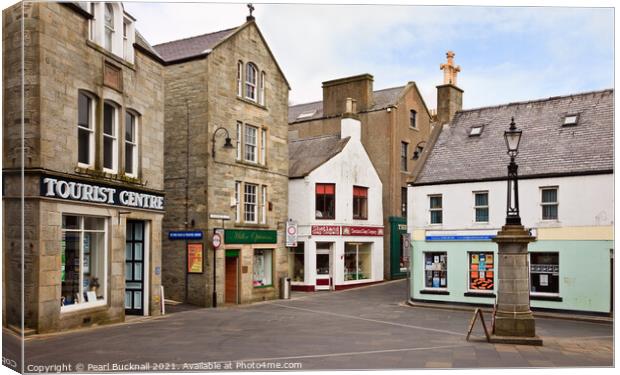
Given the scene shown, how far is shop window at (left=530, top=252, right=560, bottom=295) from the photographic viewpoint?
22078 mm

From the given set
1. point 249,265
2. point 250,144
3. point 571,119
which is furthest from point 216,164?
point 571,119

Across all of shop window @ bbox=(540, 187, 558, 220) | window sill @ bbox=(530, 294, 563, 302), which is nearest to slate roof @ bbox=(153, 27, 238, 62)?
shop window @ bbox=(540, 187, 558, 220)

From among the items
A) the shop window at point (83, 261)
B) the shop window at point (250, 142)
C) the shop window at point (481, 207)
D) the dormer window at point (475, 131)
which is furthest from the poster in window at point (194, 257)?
the dormer window at point (475, 131)

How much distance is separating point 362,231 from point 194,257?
11946 mm

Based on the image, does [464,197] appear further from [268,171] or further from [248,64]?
[248,64]

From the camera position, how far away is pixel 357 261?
1309 inches

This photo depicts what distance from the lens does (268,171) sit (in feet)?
89.1

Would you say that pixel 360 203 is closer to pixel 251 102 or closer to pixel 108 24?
pixel 251 102

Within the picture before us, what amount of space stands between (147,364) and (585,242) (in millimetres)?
15086

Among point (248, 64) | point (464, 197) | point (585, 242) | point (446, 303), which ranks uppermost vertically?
point (248, 64)

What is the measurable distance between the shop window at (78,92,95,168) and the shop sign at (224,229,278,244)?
9.31 m

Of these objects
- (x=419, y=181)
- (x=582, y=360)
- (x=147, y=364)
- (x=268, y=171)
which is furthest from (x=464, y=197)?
(x=147, y=364)

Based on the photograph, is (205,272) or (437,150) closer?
(205,272)

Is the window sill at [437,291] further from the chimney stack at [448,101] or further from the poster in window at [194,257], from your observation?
the poster in window at [194,257]
